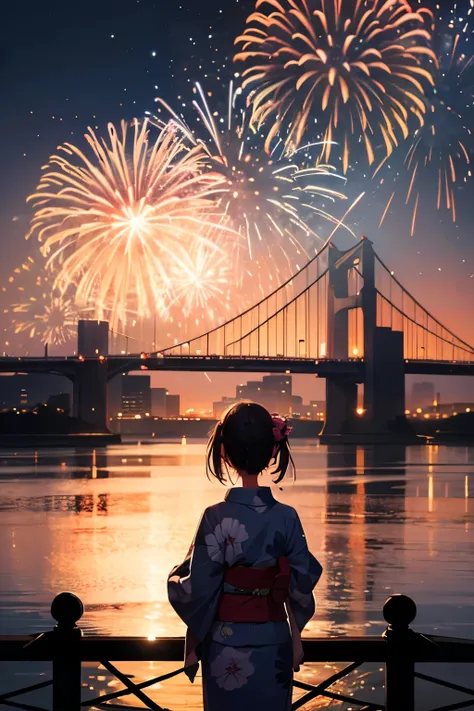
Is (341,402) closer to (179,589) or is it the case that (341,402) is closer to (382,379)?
(382,379)

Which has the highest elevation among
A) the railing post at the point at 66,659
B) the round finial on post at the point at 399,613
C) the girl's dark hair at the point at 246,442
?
the girl's dark hair at the point at 246,442

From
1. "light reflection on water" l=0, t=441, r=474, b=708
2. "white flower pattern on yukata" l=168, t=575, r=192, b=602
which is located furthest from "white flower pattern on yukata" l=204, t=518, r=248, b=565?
"light reflection on water" l=0, t=441, r=474, b=708

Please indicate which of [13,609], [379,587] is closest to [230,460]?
[13,609]

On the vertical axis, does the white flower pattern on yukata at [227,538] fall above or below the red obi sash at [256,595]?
above

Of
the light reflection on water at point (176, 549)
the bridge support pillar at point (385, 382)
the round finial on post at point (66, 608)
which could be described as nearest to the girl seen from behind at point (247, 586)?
the round finial on post at point (66, 608)

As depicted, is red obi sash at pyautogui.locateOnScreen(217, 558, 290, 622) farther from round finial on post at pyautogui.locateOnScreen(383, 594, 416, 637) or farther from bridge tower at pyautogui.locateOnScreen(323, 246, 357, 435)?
bridge tower at pyautogui.locateOnScreen(323, 246, 357, 435)

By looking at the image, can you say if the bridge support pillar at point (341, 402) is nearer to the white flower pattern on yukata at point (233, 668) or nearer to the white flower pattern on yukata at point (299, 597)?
the white flower pattern on yukata at point (299, 597)

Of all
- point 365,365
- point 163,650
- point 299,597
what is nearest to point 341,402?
point 365,365

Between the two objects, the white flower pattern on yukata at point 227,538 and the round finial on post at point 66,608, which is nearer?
the white flower pattern on yukata at point 227,538
